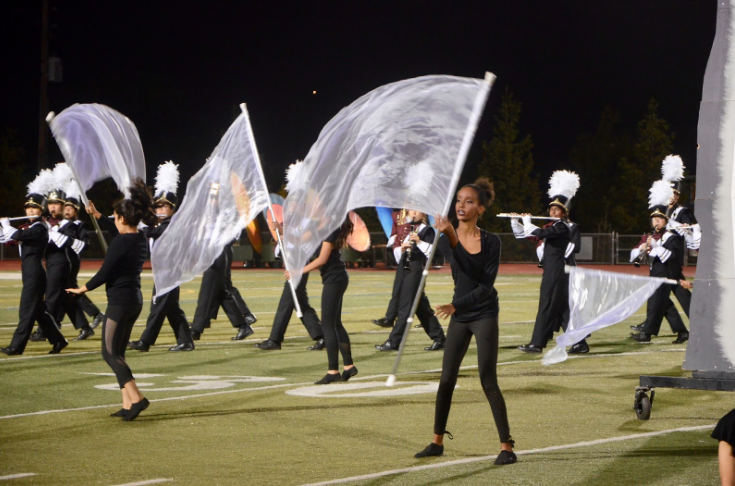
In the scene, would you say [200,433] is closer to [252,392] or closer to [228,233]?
[252,392]

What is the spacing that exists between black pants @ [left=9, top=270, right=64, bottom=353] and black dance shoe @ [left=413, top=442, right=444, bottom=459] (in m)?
6.84

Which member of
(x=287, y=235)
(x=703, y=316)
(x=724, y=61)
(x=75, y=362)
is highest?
(x=724, y=61)

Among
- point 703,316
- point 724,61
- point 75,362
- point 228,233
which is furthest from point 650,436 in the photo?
point 75,362

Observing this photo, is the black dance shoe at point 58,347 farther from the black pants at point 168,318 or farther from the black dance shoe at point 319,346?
the black dance shoe at point 319,346

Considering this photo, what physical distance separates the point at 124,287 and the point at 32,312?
424 cm

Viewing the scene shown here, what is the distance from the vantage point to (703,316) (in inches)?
312

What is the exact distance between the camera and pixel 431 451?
6.80 meters

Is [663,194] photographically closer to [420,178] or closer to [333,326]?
[333,326]

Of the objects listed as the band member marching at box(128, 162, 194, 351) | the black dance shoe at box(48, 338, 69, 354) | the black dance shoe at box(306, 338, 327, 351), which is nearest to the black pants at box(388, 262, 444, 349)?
the black dance shoe at box(306, 338, 327, 351)

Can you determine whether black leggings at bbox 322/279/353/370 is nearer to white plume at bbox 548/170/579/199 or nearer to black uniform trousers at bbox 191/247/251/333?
black uniform trousers at bbox 191/247/251/333

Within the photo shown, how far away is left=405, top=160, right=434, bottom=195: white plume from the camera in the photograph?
7.36m

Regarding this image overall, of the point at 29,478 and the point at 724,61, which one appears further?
the point at 724,61

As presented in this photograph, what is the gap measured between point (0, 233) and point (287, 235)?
599cm

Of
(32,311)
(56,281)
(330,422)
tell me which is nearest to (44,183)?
(56,281)
